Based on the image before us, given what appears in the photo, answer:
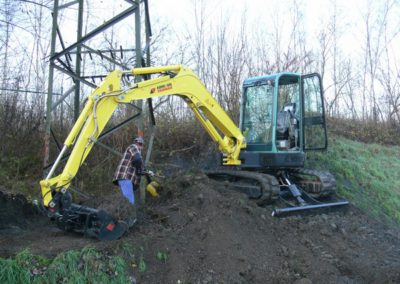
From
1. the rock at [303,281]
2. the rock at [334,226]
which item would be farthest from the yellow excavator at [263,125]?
the rock at [303,281]

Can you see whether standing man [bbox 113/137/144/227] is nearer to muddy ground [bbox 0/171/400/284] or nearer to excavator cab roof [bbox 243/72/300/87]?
muddy ground [bbox 0/171/400/284]

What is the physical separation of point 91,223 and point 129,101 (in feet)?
6.36

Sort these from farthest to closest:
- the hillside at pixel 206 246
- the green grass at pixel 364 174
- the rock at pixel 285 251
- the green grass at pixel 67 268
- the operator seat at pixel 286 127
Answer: the green grass at pixel 364 174, the operator seat at pixel 286 127, the rock at pixel 285 251, the hillside at pixel 206 246, the green grass at pixel 67 268

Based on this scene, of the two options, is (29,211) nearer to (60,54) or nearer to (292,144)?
(60,54)

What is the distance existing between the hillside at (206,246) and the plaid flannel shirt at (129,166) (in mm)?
641

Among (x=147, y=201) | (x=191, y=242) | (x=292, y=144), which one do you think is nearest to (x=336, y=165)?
(x=292, y=144)

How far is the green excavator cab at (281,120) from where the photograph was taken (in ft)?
30.0

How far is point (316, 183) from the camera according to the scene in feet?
31.3

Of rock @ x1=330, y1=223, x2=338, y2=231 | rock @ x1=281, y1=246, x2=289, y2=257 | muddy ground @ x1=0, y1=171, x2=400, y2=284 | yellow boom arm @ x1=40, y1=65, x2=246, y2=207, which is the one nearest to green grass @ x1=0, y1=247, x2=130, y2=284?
muddy ground @ x1=0, y1=171, x2=400, y2=284

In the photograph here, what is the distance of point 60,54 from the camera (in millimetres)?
7762

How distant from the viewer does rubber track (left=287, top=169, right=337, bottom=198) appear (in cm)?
946

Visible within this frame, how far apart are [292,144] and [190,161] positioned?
3.11 meters

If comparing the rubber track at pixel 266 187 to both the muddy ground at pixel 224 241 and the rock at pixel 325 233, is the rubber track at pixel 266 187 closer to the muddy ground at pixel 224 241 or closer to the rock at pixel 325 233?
the muddy ground at pixel 224 241

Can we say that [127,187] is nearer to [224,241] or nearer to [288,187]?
[224,241]
